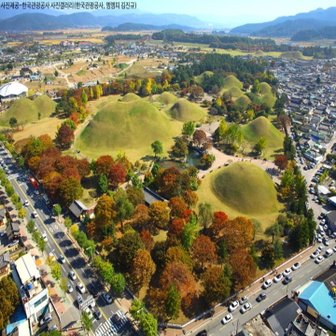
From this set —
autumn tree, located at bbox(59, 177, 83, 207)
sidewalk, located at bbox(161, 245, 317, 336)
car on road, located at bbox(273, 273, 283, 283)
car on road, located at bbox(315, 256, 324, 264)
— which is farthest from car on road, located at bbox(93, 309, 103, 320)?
car on road, located at bbox(315, 256, 324, 264)

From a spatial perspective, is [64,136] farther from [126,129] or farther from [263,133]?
[263,133]

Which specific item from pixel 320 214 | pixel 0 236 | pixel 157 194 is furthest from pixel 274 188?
pixel 0 236

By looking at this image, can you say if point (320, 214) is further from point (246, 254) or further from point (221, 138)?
point (221, 138)

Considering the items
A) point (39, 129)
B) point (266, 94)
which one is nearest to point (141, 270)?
point (39, 129)

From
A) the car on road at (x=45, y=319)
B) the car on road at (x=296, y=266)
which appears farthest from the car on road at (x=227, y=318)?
the car on road at (x=45, y=319)

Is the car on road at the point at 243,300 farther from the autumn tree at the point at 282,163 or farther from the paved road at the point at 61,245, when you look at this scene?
the autumn tree at the point at 282,163

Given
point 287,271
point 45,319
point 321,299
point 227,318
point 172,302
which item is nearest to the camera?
point 172,302
